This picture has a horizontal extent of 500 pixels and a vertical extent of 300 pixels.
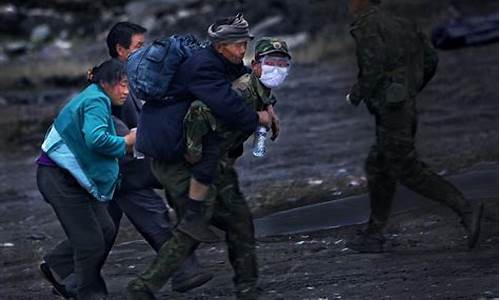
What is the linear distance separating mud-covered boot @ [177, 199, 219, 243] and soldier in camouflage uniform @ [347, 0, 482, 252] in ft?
5.75

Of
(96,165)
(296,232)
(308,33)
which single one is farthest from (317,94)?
(96,165)

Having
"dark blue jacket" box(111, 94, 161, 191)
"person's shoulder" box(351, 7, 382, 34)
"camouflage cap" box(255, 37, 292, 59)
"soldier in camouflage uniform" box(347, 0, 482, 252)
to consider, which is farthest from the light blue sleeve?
"person's shoulder" box(351, 7, 382, 34)

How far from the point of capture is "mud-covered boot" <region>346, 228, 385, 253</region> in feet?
25.9

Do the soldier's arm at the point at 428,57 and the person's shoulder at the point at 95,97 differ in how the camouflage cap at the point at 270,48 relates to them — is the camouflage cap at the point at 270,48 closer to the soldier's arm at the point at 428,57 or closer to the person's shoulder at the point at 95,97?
the person's shoulder at the point at 95,97

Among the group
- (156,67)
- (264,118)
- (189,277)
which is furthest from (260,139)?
(189,277)

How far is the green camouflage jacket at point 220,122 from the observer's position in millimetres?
6203

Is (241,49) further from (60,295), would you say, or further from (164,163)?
(60,295)

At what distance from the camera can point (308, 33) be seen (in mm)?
24266

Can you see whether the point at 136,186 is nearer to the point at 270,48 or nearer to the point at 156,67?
the point at 156,67

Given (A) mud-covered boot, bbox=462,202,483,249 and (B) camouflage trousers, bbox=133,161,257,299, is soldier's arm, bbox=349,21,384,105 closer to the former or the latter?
(A) mud-covered boot, bbox=462,202,483,249

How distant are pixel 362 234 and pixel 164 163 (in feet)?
6.66

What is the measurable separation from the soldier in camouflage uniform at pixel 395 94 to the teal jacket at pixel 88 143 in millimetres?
1739

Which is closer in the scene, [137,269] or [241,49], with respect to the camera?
[241,49]

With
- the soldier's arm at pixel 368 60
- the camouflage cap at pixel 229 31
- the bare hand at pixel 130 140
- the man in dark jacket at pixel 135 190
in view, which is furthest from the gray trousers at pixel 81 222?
the soldier's arm at pixel 368 60
